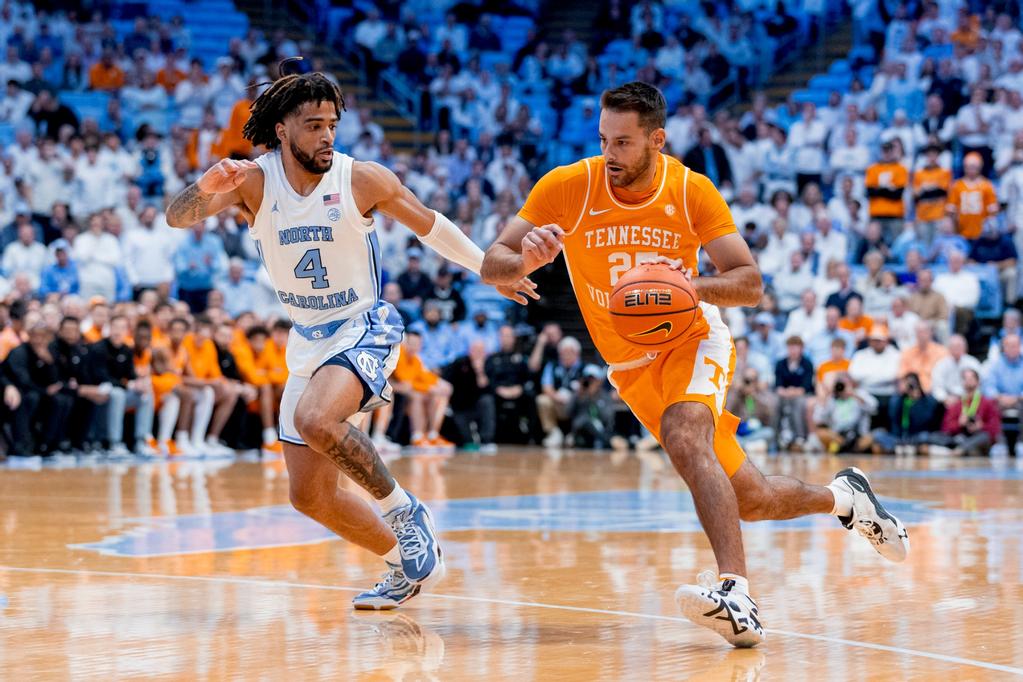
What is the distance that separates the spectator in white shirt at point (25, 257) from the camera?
18109 mm

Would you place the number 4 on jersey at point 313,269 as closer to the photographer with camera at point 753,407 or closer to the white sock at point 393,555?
the white sock at point 393,555

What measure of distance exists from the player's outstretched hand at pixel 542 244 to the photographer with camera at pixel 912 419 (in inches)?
498

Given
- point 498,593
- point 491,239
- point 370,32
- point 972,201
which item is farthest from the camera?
point 370,32

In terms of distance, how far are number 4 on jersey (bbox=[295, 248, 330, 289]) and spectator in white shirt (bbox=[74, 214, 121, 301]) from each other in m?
12.4

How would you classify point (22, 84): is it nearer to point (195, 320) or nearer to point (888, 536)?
point (195, 320)

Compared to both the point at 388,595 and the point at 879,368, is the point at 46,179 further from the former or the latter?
the point at 388,595

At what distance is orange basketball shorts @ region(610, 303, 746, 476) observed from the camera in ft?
20.1

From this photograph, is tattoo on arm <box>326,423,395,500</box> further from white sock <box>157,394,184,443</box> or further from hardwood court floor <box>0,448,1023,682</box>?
white sock <box>157,394,184,443</box>

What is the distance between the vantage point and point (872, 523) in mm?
6773

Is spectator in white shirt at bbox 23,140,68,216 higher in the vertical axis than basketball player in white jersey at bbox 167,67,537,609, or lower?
higher

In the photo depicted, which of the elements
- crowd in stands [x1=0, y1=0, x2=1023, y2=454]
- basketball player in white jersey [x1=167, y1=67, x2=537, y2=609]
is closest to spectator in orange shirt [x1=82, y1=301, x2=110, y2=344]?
crowd in stands [x1=0, y1=0, x2=1023, y2=454]

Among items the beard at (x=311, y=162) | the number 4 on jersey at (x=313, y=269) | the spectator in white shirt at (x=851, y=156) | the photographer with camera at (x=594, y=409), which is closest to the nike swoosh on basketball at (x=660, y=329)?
the number 4 on jersey at (x=313, y=269)

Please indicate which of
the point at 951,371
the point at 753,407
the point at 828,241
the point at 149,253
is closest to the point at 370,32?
the point at 149,253

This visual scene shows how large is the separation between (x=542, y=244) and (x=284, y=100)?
1.57 m
